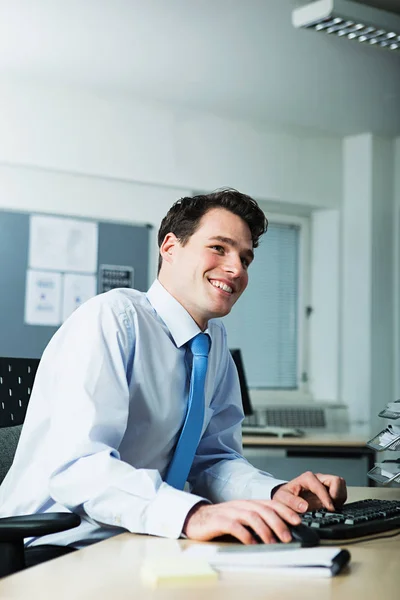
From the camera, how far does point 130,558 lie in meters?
1.16

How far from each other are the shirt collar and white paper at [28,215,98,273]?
3.22m

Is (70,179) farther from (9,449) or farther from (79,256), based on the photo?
(9,449)

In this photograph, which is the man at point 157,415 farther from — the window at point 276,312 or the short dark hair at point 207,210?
the window at point 276,312

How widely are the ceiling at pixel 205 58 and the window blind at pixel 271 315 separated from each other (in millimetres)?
982

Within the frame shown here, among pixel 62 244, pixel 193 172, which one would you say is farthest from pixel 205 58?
pixel 62 244

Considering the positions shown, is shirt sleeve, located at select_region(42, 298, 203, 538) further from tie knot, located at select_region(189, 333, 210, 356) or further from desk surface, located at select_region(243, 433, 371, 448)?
desk surface, located at select_region(243, 433, 371, 448)

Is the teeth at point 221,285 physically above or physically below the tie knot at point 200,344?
above

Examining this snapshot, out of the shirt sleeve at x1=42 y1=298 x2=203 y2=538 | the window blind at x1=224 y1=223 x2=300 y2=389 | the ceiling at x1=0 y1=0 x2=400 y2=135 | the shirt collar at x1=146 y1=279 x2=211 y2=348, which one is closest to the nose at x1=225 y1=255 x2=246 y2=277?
the shirt collar at x1=146 y1=279 x2=211 y2=348

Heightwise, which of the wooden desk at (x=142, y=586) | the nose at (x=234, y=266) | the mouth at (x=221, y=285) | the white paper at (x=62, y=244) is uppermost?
the white paper at (x=62, y=244)

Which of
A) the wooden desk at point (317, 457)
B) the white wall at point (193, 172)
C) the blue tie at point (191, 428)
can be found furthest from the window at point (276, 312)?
the blue tie at point (191, 428)

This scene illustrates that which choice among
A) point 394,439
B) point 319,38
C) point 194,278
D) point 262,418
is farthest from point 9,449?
point 262,418

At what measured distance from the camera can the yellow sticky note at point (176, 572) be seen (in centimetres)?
103

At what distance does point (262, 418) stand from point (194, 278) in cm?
379

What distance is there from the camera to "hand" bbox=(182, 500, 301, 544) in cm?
122
